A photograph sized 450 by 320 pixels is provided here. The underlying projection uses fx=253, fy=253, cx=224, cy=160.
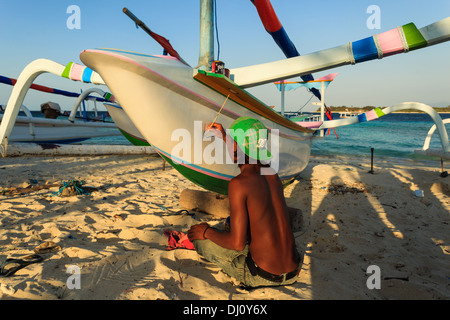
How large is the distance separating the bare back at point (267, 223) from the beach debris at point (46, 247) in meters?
1.82

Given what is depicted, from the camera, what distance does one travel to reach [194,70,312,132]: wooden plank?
279 centimetres

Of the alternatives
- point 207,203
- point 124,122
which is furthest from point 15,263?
point 124,122

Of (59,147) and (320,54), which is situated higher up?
(320,54)

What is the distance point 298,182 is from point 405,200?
1.99 meters

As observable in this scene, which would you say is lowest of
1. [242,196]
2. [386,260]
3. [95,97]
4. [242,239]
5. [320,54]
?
[386,260]

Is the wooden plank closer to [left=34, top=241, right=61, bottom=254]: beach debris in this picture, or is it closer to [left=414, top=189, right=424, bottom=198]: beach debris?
[left=34, top=241, right=61, bottom=254]: beach debris

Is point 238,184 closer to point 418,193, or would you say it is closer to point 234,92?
point 234,92

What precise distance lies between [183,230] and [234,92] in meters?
1.81

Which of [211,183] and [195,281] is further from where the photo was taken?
[211,183]

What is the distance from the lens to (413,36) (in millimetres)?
2393

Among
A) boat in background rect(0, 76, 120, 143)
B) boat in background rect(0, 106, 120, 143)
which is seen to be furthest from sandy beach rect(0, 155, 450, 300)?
boat in background rect(0, 106, 120, 143)
